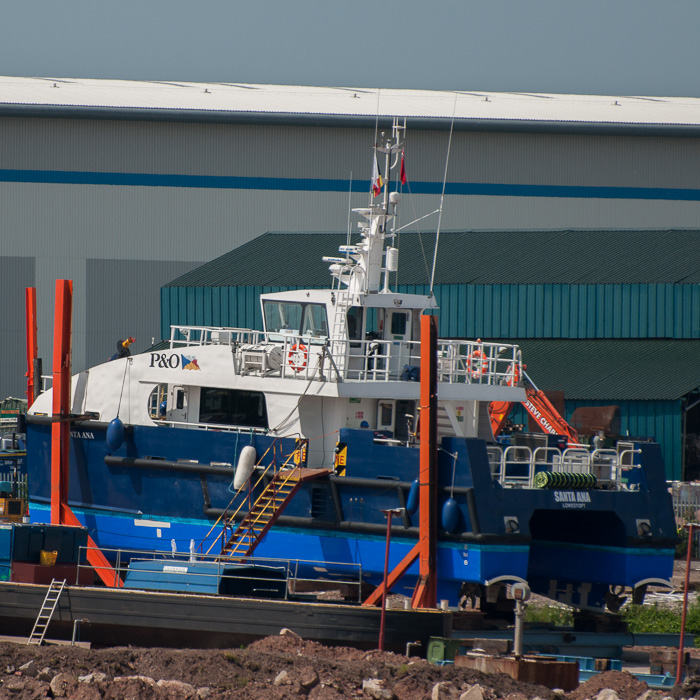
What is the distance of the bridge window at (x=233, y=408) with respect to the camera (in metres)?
19.6

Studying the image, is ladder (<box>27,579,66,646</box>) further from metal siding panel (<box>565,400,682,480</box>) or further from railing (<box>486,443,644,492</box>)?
metal siding panel (<box>565,400,682,480</box>)

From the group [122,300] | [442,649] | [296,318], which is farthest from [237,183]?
[442,649]

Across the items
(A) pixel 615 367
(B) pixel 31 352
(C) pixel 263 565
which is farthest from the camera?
(A) pixel 615 367

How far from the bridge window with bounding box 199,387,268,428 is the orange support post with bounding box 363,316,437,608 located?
145 inches

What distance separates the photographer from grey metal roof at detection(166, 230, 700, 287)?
36031 mm

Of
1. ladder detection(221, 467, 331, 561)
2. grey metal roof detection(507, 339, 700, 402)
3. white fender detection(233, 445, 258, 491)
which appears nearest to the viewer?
ladder detection(221, 467, 331, 561)

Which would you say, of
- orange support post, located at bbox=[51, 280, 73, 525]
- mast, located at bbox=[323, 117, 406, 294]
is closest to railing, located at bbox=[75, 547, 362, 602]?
orange support post, located at bbox=[51, 280, 73, 525]

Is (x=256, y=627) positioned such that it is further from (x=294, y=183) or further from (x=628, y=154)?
(x=628, y=154)

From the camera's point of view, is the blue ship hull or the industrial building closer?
the blue ship hull

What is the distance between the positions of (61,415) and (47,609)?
4.50m

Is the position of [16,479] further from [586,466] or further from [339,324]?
[586,466]

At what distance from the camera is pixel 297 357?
19234 millimetres

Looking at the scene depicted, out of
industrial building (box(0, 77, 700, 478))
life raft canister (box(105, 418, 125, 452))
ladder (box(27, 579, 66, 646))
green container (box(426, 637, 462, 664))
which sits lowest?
green container (box(426, 637, 462, 664))

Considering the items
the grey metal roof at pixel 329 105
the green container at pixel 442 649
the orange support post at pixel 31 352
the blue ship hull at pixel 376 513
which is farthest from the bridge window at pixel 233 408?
the grey metal roof at pixel 329 105
